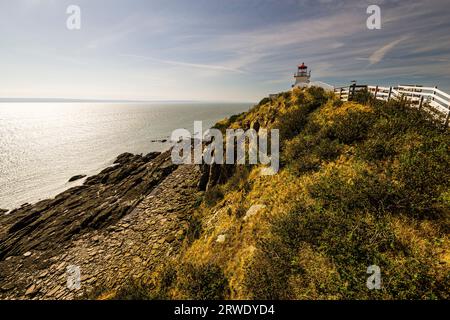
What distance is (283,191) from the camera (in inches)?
367

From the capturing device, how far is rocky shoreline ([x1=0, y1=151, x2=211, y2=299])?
12000 millimetres

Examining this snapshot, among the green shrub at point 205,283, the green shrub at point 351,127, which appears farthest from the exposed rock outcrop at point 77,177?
the green shrub at point 351,127

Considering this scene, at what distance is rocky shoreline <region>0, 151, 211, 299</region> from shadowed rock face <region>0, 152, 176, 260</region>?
0.08 m

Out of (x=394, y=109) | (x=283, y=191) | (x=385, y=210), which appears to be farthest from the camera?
(x=394, y=109)

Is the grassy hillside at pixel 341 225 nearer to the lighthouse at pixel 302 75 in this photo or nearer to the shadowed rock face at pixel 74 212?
the shadowed rock face at pixel 74 212

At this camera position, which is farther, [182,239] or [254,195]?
[182,239]

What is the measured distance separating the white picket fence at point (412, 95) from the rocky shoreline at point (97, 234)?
1466 cm

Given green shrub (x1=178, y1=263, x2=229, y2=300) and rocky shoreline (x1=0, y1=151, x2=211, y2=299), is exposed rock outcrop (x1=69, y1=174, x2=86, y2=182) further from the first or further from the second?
green shrub (x1=178, y1=263, x2=229, y2=300)

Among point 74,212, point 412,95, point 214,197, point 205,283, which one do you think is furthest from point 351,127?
point 74,212

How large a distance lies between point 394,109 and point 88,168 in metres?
45.0

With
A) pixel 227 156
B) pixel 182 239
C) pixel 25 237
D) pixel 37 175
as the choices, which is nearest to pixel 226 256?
pixel 182 239

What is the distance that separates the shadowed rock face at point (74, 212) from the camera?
16531 millimetres

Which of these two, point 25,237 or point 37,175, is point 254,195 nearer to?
point 25,237

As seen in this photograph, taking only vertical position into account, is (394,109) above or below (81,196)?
above
